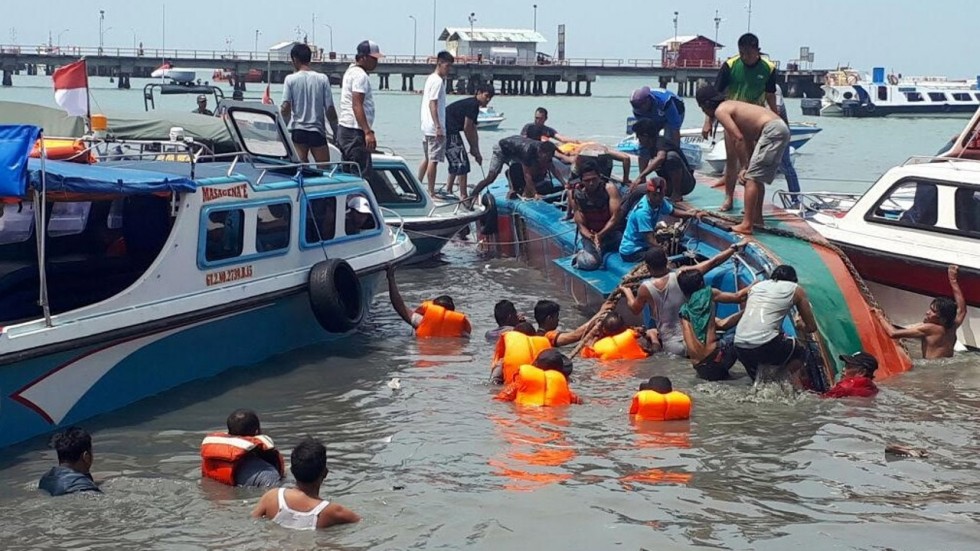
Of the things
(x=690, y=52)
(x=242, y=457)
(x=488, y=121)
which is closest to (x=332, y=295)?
(x=242, y=457)

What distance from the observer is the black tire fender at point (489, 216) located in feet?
63.7

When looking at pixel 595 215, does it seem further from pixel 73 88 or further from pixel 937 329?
pixel 73 88

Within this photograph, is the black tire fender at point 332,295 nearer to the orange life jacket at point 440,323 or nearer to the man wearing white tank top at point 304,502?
the orange life jacket at point 440,323

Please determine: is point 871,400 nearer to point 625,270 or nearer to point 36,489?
point 625,270

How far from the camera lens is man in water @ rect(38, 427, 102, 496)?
28.0 ft

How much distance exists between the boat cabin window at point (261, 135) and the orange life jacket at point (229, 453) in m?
5.14

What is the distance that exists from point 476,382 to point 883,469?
3.92m

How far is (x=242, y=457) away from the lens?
8.90 metres

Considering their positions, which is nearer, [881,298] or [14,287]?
[14,287]

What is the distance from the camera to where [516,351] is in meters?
11.5

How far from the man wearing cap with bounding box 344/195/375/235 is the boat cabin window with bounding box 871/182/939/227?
5.32m

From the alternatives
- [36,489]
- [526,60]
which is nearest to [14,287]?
[36,489]

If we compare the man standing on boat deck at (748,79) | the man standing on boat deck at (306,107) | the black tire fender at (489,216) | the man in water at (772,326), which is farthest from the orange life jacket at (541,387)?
the black tire fender at (489,216)

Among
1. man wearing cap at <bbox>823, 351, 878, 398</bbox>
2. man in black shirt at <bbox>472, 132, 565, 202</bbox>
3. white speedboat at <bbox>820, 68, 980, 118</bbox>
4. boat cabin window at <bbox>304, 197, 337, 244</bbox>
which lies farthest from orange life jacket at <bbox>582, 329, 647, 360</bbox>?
white speedboat at <bbox>820, 68, 980, 118</bbox>
